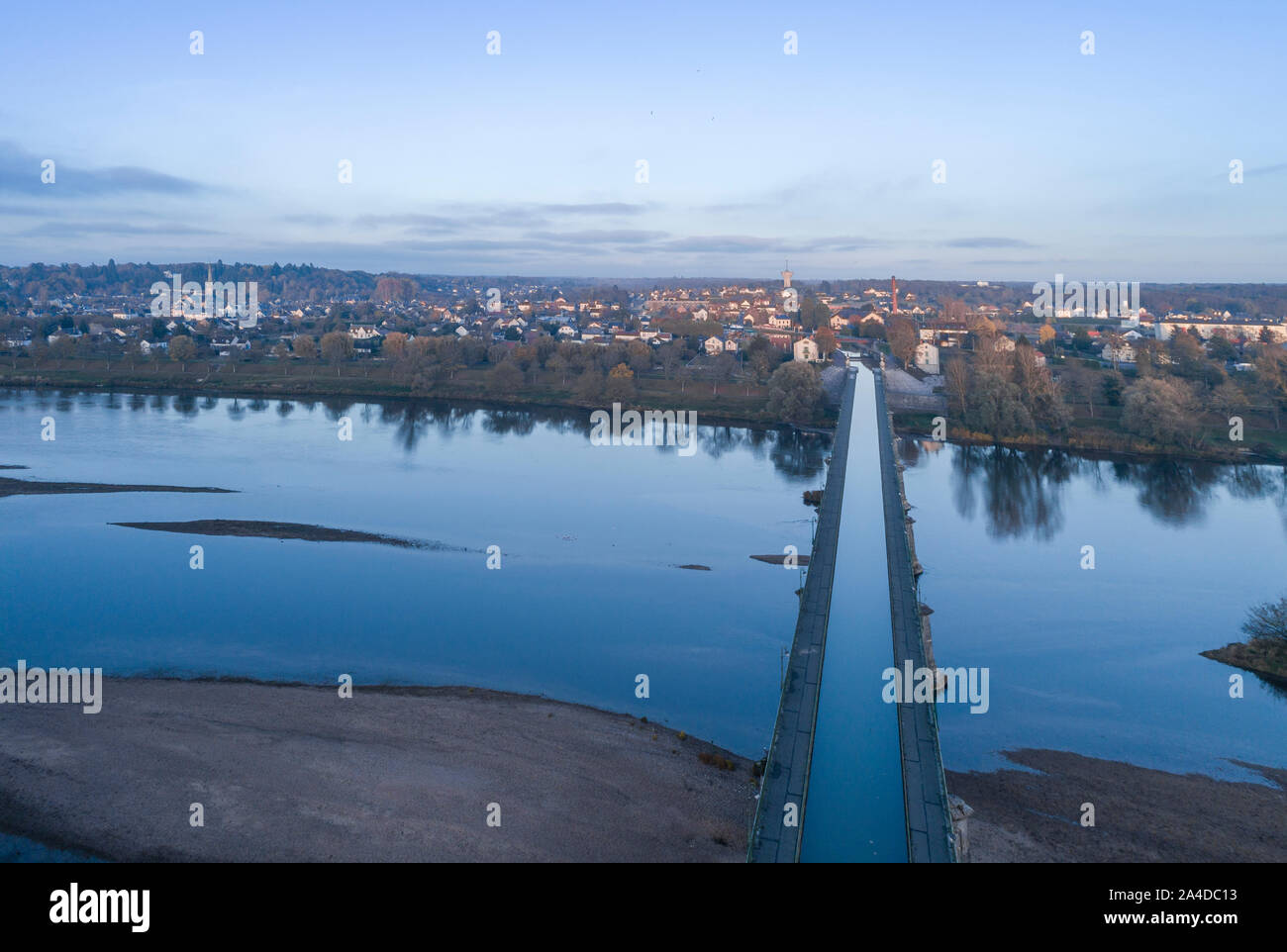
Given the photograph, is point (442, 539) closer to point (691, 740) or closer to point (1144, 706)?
point (691, 740)

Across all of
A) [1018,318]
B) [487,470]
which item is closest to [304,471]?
[487,470]

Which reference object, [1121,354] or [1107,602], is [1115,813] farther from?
[1121,354]

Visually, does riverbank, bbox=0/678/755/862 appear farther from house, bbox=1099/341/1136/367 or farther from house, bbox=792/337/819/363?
house, bbox=1099/341/1136/367

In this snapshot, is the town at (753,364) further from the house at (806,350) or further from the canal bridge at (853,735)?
the canal bridge at (853,735)

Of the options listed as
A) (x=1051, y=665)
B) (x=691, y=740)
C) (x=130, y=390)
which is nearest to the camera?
(x=691, y=740)

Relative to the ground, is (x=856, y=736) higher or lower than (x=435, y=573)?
lower

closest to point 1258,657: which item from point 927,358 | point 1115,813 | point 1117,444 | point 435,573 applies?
point 1115,813
